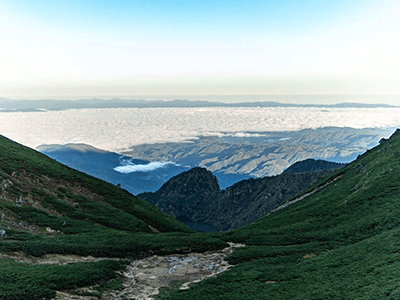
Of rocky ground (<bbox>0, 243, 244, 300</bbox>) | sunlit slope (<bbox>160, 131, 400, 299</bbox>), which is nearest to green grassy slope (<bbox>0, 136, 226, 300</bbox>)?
rocky ground (<bbox>0, 243, 244, 300</bbox>)

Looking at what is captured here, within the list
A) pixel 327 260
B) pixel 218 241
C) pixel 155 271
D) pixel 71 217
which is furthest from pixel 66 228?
pixel 327 260

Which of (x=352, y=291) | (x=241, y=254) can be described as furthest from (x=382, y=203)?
(x=352, y=291)

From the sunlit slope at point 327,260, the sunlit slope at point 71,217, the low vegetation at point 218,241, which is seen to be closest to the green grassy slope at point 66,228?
the sunlit slope at point 71,217

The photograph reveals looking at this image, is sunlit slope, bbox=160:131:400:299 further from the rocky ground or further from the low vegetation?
the rocky ground

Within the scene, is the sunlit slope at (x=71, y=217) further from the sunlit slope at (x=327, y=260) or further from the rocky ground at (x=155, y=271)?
the sunlit slope at (x=327, y=260)

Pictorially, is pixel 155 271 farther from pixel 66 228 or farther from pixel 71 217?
pixel 71 217

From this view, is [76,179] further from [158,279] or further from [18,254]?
[158,279]
